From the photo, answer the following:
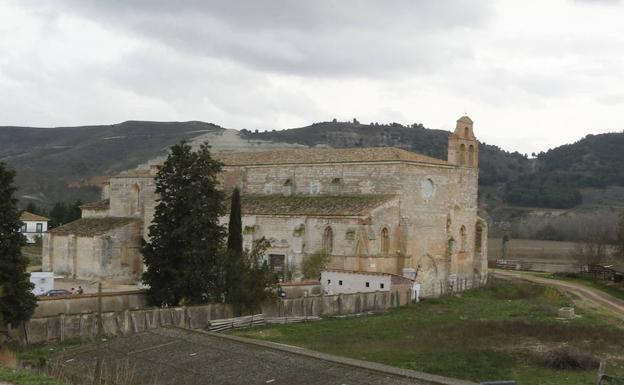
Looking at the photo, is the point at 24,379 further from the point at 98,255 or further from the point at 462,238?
the point at 462,238

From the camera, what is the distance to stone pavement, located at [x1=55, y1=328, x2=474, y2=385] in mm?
16328

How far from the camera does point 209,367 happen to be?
18.0m

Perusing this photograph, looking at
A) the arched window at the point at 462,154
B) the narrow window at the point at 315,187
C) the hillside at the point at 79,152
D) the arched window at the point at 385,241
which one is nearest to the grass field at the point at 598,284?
the arched window at the point at 462,154

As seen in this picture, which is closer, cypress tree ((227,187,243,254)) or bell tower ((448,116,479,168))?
cypress tree ((227,187,243,254))

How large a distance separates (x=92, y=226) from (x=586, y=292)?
1267 inches

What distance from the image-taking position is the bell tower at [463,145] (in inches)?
1924

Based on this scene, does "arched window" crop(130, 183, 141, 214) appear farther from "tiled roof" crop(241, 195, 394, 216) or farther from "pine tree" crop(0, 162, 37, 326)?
"pine tree" crop(0, 162, 37, 326)

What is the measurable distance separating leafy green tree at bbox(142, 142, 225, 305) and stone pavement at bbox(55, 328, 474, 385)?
28.3ft

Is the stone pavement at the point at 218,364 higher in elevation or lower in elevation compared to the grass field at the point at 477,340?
higher

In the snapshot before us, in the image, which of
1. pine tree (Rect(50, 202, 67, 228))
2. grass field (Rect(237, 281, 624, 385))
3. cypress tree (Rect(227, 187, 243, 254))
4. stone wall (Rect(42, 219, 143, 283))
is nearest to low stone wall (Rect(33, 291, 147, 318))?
cypress tree (Rect(227, 187, 243, 254))

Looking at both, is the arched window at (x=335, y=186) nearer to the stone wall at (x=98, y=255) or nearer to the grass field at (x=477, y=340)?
the grass field at (x=477, y=340)

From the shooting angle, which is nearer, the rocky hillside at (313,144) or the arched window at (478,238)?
the arched window at (478,238)

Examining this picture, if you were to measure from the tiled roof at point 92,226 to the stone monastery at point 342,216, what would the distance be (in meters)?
0.08

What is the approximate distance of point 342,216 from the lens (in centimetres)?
4134
